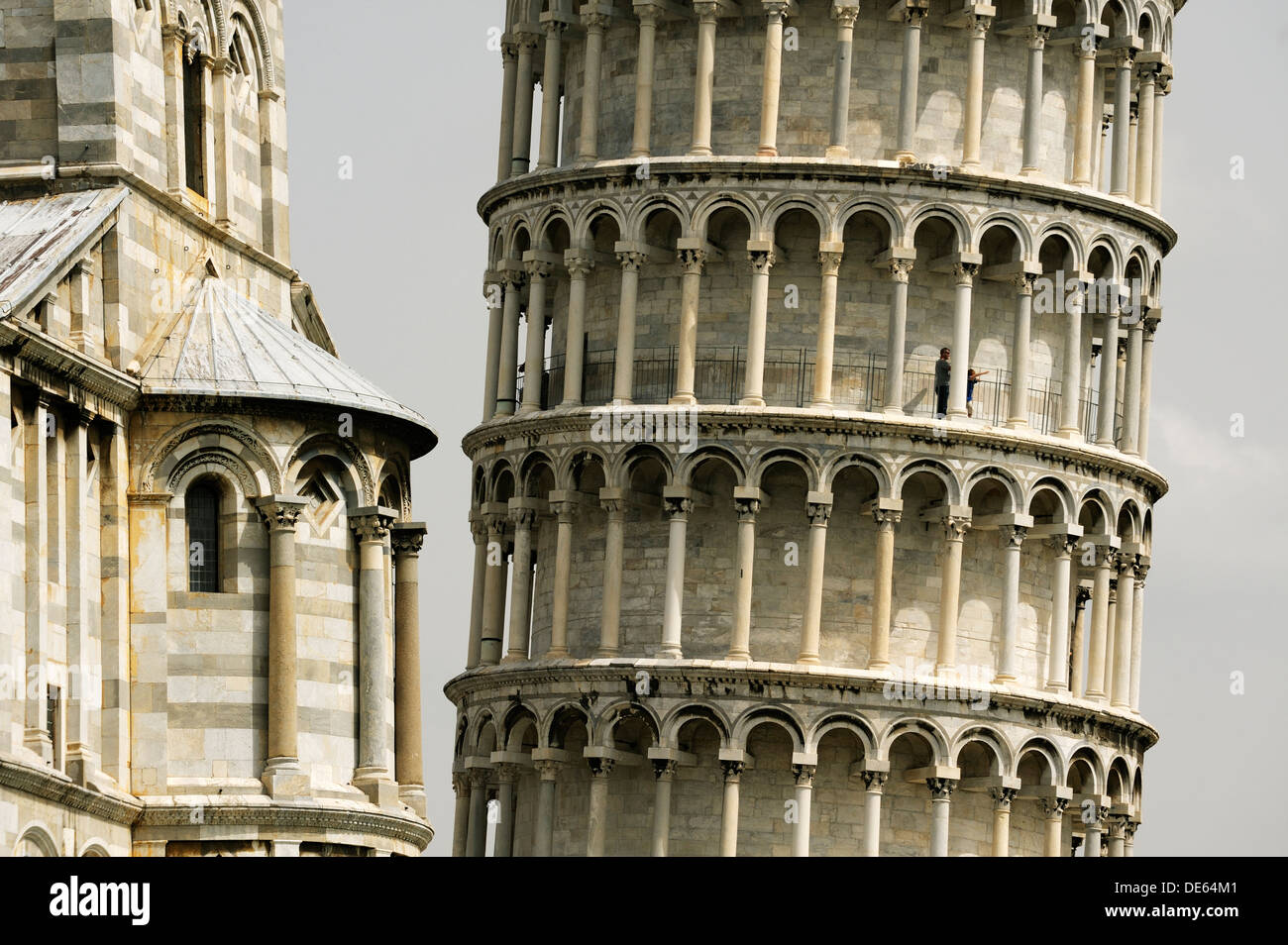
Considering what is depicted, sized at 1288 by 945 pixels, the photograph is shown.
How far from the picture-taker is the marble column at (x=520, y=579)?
8394 centimetres

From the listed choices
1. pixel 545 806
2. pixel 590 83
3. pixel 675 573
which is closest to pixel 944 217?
pixel 590 83

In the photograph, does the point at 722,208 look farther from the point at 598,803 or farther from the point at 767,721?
the point at 598,803

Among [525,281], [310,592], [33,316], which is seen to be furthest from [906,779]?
[33,316]

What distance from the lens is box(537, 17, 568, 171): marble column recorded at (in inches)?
3346

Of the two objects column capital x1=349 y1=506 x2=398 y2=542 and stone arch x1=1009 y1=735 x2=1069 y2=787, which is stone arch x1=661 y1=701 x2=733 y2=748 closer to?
stone arch x1=1009 y1=735 x2=1069 y2=787

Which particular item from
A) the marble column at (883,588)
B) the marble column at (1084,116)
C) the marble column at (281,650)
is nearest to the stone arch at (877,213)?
the marble column at (1084,116)

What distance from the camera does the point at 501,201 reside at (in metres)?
85.4

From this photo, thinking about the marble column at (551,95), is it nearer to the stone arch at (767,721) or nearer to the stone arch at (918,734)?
the stone arch at (767,721)

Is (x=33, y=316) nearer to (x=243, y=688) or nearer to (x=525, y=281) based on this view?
(x=243, y=688)

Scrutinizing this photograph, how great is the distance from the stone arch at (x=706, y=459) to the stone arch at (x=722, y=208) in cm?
483

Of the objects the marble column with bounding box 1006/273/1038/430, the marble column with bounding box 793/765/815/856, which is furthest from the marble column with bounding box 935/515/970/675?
the marble column with bounding box 793/765/815/856

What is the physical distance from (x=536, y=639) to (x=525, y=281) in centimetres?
835

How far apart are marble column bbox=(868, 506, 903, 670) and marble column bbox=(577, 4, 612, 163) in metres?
10.9
